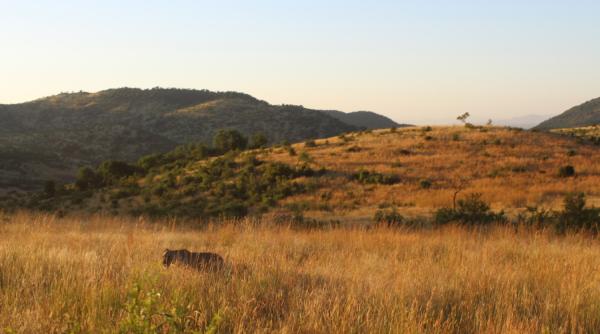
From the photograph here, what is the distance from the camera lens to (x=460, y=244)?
741 centimetres

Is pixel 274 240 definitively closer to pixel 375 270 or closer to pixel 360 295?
pixel 375 270

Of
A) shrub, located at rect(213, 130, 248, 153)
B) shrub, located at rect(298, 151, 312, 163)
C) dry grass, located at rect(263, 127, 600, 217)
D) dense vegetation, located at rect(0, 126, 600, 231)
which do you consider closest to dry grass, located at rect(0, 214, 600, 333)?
dense vegetation, located at rect(0, 126, 600, 231)

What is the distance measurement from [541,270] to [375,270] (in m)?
1.84

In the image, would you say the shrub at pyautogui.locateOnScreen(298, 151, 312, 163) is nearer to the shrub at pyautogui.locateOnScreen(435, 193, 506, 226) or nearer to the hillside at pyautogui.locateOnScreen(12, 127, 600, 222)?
the hillside at pyautogui.locateOnScreen(12, 127, 600, 222)

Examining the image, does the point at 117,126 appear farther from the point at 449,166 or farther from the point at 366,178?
the point at 449,166

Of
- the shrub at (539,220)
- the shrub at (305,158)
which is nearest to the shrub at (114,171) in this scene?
the shrub at (305,158)

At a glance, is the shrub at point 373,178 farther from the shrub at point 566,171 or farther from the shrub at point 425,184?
the shrub at point 566,171

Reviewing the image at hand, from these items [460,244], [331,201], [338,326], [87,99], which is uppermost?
[87,99]

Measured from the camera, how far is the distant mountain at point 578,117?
125 metres

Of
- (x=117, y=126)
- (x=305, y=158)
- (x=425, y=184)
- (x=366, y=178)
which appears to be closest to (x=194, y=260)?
(x=425, y=184)

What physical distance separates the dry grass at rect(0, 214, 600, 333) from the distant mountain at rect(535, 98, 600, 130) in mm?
132064

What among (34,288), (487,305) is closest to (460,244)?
(487,305)

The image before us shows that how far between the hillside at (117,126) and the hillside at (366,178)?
28.6 m

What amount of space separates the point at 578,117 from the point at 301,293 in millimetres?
152360
